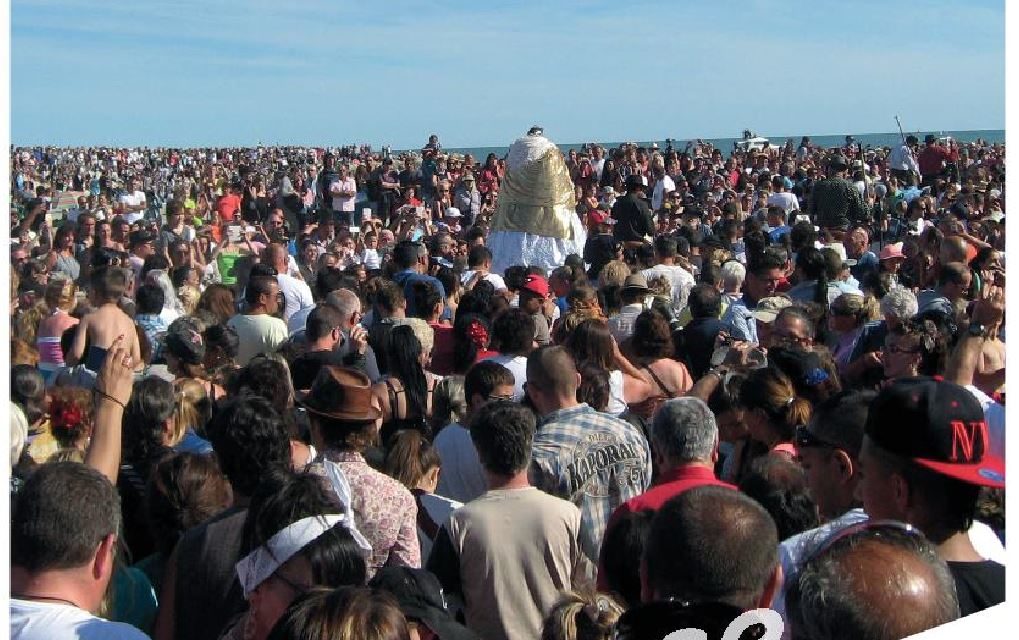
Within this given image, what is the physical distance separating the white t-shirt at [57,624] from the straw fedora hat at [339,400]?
4.48 feet

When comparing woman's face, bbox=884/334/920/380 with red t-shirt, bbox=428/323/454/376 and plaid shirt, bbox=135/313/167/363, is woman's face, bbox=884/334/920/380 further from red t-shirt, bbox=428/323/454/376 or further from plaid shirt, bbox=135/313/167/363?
plaid shirt, bbox=135/313/167/363

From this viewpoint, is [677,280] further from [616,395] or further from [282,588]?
[282,588]

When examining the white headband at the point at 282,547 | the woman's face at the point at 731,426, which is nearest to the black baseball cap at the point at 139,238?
the woman's face at the point at 731,426

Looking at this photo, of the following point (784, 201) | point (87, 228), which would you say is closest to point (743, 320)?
point (87, 228)

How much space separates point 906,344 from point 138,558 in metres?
3.39

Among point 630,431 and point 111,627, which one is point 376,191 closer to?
point 630,431

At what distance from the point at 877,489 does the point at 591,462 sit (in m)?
1.38

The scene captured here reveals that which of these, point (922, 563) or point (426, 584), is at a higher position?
point (922, 563)

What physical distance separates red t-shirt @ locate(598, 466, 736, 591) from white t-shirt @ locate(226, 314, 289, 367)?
330cm

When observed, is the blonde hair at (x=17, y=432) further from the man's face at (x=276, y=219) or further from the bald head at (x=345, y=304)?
the man's face at (x=276, y=219)

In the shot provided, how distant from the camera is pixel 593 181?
69.9 ft

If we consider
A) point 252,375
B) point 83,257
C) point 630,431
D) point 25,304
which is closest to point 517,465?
point 630,431

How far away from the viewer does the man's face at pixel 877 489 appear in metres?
3.10

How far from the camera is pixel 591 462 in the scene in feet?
14.2
